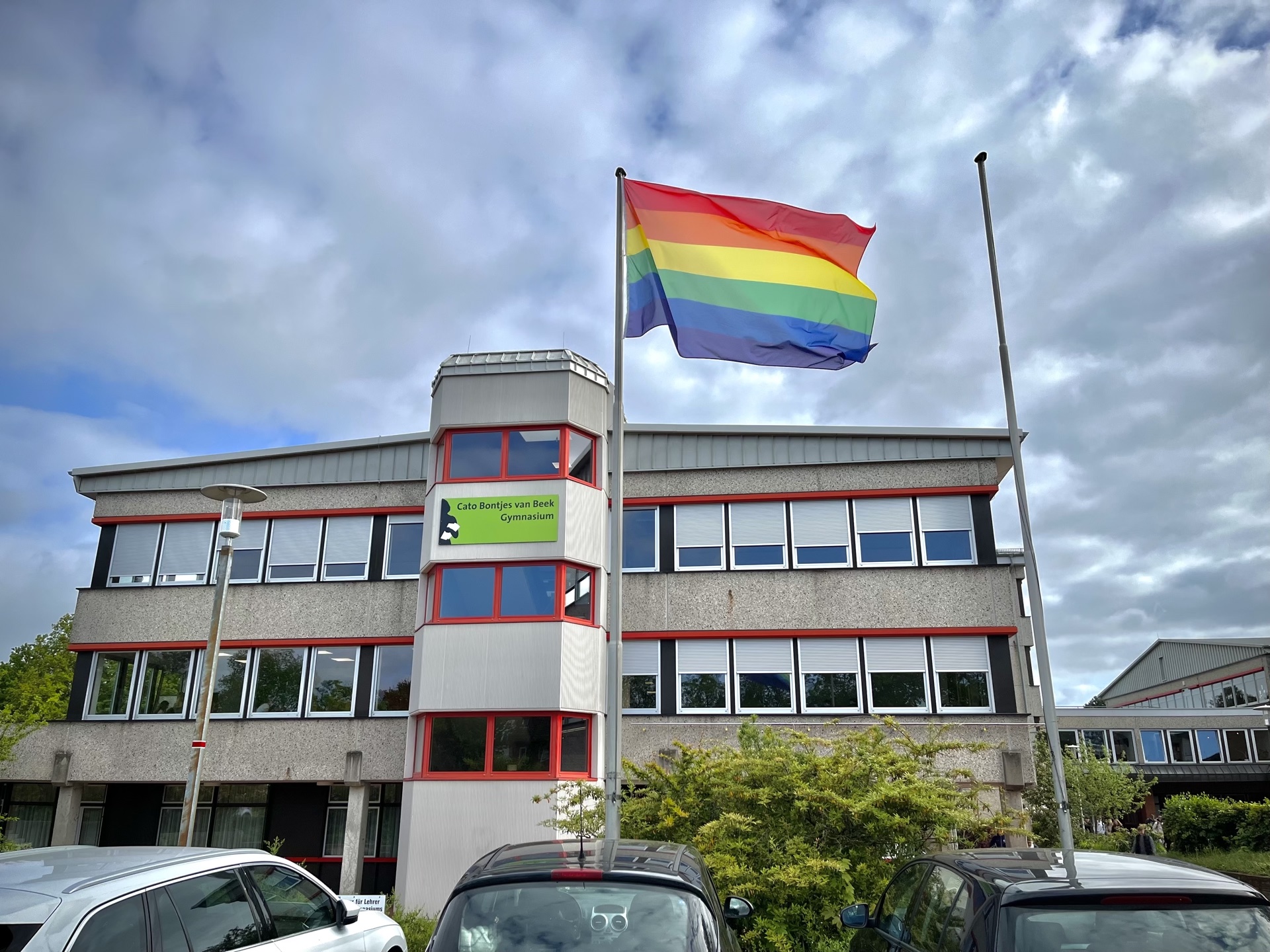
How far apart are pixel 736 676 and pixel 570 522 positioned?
192 inches

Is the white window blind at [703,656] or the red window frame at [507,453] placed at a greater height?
the red window frame at [507,453]

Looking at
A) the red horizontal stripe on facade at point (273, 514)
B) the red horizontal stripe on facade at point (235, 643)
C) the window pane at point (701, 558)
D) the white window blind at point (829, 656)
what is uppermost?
the red horizontal stripe on facade at point (273, 514)

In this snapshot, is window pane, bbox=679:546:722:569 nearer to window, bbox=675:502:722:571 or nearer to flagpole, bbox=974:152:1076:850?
window, bbox=675:502:722:571

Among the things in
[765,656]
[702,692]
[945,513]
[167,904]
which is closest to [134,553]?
[702,692]

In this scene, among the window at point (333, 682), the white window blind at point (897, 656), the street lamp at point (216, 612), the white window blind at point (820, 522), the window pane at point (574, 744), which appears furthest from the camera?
→ the white window blind at point (820, 522)

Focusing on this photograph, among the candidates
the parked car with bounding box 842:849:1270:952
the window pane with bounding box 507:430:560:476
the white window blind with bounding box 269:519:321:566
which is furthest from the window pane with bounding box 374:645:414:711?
the parked car with bounding box 842:849:1270:952

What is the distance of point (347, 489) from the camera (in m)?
22.7

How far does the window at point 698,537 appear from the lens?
21.4 metres

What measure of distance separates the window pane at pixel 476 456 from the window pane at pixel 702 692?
19.1 feet

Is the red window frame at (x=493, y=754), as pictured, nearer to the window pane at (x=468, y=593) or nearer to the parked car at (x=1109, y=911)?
the window pane at (x=468, y=593)

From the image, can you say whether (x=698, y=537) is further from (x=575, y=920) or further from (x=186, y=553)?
(x=575, y=920)

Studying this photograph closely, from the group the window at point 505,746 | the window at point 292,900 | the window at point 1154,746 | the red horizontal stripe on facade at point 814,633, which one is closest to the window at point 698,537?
the red horizontal stripe on facade at point 814,633

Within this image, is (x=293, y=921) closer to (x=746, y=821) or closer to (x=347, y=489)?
(x=746, y=821)

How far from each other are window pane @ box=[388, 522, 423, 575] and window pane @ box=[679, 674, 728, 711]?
632cm
